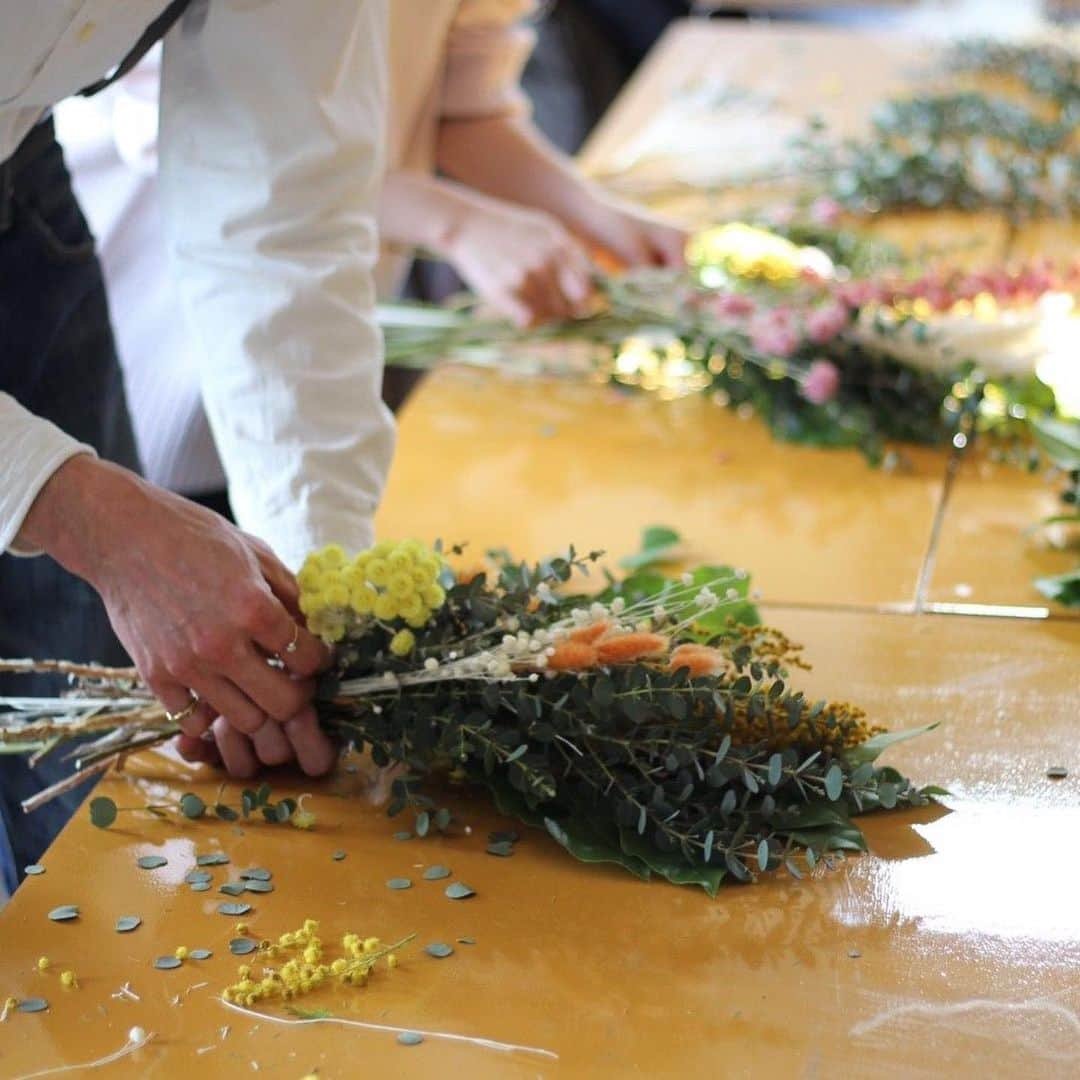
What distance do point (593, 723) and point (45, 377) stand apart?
0.74 metres

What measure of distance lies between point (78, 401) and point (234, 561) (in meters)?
0.53

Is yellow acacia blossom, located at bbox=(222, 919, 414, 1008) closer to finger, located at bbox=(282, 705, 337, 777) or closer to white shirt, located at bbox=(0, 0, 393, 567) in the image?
finger, located at bbox=(282, 705, 337, 777)

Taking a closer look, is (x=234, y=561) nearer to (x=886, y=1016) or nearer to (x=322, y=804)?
(x=322, y=804)

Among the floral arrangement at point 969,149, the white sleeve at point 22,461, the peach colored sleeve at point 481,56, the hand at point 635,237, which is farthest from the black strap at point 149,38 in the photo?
the floral arrangement at point 969,149

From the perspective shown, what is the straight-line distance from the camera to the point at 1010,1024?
3.05 feet

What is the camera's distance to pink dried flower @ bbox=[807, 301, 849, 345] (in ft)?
6.27

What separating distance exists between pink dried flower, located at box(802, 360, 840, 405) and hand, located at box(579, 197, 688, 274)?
20.9 inches

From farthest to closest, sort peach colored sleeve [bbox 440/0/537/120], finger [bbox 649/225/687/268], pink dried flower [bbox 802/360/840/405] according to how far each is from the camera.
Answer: peach colored sleeve [bbox 440/0/537/120]
finger [bbox 649/225/687/268]
pink dried flower [bbox 802/360/840/405]

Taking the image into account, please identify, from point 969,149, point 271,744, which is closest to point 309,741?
point 271,744

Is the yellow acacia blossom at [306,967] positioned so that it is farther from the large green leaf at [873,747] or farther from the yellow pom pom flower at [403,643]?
the large green leaf at [873,747]

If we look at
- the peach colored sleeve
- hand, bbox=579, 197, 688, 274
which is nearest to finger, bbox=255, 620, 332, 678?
hand, bbox=579, 197, 688, 274

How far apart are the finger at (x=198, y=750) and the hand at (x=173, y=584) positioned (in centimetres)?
7

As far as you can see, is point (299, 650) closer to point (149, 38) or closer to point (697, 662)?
point (697, 662)

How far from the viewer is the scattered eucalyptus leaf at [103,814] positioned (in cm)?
117
